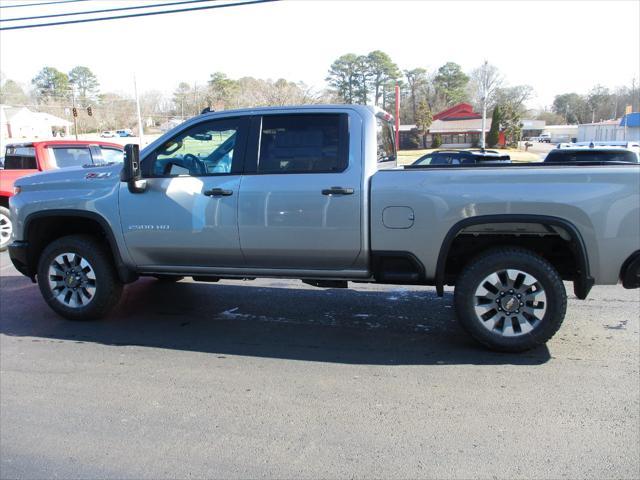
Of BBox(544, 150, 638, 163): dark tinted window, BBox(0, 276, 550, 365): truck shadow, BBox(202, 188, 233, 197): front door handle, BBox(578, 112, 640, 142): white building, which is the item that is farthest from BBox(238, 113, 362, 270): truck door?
BBox(578, 112, 640, 142): white building

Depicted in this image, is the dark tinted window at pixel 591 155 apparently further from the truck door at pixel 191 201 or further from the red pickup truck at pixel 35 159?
the red pickup truck at pixel 35 159

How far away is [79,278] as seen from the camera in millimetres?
5172

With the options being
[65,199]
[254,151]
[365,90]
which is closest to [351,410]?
[254,151]

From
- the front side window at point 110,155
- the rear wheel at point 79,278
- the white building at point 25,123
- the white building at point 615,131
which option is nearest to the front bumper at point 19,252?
the rear wheel at point 79,278

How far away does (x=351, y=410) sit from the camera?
343 centimetres

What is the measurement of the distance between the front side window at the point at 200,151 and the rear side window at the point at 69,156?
628 cm

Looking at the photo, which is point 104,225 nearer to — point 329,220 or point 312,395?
point 329,220

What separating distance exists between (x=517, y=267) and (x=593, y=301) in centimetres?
222

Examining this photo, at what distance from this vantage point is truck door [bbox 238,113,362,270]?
4371 mm

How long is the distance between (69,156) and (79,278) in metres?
6.09

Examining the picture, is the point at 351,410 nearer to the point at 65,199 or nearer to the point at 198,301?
the point at 198,301

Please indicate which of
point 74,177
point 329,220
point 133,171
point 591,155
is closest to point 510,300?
point 329,220

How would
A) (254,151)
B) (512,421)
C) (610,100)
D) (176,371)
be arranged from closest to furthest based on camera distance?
(512,421)
(176,371)
(254,151)
(610,100)

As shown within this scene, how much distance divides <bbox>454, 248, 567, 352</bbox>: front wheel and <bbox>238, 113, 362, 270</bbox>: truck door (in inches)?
39.7
